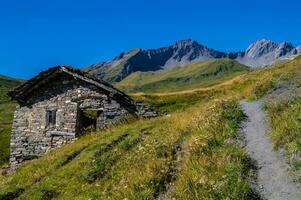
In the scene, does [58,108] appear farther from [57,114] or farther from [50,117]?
[50,117]

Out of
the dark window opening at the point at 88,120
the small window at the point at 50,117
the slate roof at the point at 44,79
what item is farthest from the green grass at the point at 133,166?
the slate roof at the point at 44,79

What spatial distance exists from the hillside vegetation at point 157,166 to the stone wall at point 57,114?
713cm

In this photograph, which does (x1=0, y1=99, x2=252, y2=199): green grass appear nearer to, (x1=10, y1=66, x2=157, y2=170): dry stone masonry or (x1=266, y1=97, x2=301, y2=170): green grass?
(x1=266, y1=97, x2=301, y2=170): green grass

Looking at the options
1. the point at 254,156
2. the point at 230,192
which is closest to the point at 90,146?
the point at 254,156

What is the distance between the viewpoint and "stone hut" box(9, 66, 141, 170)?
3806cm

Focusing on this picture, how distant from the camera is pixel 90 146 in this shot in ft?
93.9

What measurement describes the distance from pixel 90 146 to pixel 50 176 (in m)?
4.15

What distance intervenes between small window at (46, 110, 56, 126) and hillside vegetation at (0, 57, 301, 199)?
27.3 feet

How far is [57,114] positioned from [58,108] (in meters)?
0.46

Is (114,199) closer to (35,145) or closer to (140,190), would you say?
(140,190)

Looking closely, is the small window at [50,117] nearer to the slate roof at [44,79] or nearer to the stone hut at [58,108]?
the stone hut at [58,108]

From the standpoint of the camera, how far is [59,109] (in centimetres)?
3866

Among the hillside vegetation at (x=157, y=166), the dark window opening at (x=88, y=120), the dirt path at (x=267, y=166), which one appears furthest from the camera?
the dark window opening at (x=88, y=120)

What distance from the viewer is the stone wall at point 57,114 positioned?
38031 millimetres
